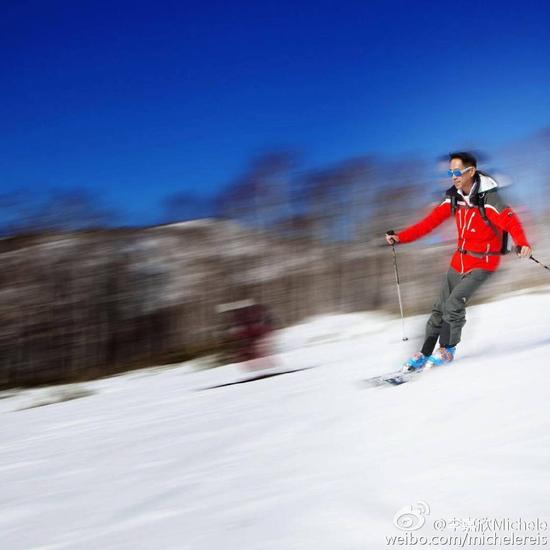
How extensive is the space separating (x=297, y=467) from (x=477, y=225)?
9.54 feet

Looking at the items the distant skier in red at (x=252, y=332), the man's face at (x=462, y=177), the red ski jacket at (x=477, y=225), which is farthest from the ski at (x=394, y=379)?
the distant skier in red at (x=252, y=332)

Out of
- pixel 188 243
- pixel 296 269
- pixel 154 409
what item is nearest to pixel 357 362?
pixel 154 409

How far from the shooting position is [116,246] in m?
35.8

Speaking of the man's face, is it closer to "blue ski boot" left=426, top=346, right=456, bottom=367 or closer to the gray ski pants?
the gray ski pants

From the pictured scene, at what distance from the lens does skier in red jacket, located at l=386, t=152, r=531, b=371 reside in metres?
4.23

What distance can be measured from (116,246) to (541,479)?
3605cm

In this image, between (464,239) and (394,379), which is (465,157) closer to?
(464,239)

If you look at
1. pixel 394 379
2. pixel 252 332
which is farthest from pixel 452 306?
pixel 252 332

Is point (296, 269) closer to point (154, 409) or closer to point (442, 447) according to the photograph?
point (154, 409)

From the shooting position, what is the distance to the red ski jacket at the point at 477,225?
4.20 meters

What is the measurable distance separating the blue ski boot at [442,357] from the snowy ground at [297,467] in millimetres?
607

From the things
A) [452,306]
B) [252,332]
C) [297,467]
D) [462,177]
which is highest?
[462,177]

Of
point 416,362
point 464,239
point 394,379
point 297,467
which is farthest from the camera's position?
point 416,362

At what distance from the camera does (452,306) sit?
456cm
